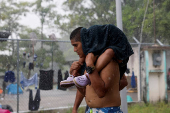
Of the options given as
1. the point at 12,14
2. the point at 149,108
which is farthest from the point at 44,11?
the point at 149,108

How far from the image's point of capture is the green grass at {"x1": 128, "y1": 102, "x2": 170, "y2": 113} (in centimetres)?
555

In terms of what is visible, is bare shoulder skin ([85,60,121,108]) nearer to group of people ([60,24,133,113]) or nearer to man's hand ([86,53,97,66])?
group of people ([60,24,133,113])

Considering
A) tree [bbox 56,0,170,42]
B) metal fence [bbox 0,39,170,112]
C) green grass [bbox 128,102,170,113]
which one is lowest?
green grass [bbox 128,102,170,113]

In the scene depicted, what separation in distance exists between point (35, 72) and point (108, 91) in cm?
648

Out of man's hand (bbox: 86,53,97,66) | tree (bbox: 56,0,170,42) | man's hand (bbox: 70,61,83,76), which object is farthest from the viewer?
tree (bbox: 56,0,170,42)

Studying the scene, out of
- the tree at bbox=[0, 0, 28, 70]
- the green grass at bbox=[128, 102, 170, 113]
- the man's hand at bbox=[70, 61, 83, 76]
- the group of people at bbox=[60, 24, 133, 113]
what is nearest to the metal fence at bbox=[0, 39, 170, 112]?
the green grass at bbox=[128, 102, 170, 113]

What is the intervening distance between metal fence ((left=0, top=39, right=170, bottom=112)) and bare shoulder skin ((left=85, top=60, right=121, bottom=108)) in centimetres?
375

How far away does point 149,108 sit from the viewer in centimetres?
588

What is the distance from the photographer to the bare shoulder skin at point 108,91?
1.66m

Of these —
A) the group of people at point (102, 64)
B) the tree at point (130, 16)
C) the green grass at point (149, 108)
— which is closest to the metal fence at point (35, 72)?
the green grass at point (149, 108)

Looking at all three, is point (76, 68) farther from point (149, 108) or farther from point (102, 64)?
point (149, 108)

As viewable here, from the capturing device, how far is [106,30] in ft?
5.74

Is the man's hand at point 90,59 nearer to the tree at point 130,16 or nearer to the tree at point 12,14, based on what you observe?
the tree at point 130,16

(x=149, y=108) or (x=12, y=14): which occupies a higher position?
(x=12, y=14)
